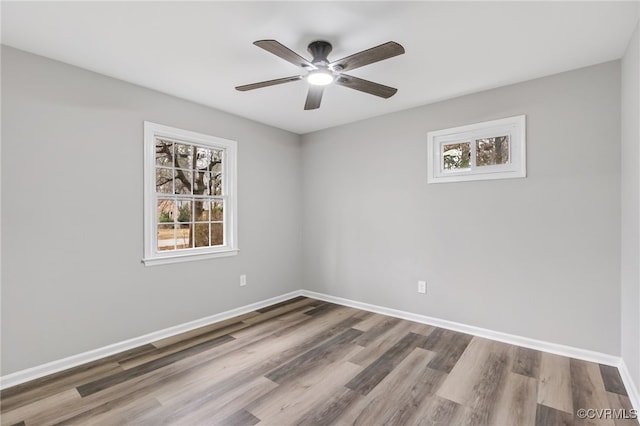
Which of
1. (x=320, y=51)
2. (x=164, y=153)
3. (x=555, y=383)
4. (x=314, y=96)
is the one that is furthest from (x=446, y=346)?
(x=164, y=153)

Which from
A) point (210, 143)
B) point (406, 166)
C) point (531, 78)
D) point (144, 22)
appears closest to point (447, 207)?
point (406, 166)

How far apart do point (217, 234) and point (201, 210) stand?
368 millimetres

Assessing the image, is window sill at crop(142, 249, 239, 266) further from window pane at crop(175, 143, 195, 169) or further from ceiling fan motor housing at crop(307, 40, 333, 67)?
ceiling fan motor housing at crop(307, 40, 333, 67)

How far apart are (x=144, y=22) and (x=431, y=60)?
2146mm

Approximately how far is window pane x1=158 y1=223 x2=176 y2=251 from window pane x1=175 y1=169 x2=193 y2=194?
0.41 metres

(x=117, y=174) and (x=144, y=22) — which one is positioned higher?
(x=144, y=22)

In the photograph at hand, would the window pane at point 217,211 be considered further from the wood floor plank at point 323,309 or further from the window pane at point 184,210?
the wood floor plank at point 323,309

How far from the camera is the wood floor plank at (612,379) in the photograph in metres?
2.20

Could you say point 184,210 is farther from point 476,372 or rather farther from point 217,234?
point 476,372

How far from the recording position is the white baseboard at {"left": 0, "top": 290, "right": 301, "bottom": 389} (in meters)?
2.30

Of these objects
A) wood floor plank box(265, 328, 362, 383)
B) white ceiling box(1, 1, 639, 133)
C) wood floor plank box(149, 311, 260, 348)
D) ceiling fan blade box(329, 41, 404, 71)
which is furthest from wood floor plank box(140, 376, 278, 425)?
white ceiling box(1, 1, 639, 133)

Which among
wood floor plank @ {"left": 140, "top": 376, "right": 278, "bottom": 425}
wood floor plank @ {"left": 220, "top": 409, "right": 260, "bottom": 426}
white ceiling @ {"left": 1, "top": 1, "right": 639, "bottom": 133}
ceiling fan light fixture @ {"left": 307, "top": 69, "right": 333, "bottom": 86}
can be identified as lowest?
wood floor plank @ {"left": 140, "top": 376, "right": 278, "bottom": 425}

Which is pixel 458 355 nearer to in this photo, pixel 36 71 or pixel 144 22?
pixel 144 22

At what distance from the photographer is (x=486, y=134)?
3.17 m
